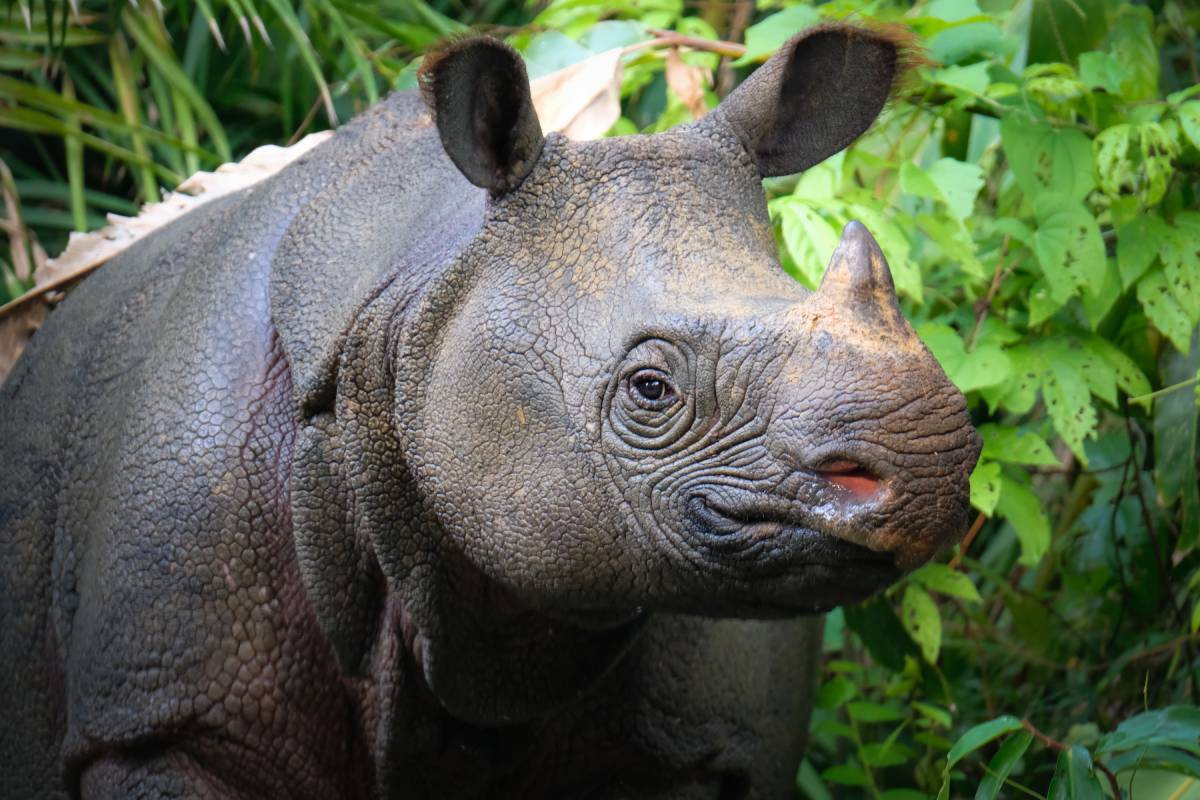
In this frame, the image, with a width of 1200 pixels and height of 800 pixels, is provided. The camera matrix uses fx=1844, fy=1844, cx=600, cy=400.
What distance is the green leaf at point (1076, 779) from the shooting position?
241 cm

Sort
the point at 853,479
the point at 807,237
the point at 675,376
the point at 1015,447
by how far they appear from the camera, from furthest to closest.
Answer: the point at 1015,447 < the point at 807,237 < the point at 675,376 < the point at 853,479

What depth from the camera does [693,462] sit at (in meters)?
1.98

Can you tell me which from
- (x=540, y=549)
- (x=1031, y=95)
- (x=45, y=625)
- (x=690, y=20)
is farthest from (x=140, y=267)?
(x=1031, y=95)

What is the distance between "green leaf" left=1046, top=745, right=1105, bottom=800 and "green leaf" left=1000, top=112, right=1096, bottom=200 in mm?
1131

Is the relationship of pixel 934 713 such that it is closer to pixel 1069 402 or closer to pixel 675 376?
pixel 1069 402

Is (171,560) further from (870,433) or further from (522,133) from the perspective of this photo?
(870,433)

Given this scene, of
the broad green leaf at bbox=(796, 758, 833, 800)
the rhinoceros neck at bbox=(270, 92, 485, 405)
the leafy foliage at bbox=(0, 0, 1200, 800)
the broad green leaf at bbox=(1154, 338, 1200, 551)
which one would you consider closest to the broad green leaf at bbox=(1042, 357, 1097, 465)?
the leafy foliage at bbox=(0, 0, 1200, 800)

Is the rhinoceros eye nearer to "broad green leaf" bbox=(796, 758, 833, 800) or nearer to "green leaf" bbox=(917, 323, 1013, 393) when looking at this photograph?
"green leaf" bbox=(917, 323, 1013, 393)

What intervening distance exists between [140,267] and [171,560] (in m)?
0.67

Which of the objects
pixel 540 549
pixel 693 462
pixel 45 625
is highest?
pixel 693 462

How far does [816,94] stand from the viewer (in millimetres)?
2385

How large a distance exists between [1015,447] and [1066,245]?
359 mm

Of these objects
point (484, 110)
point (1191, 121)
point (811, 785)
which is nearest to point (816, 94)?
point (484, 110)

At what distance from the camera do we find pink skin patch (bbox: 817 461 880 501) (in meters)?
1.82
